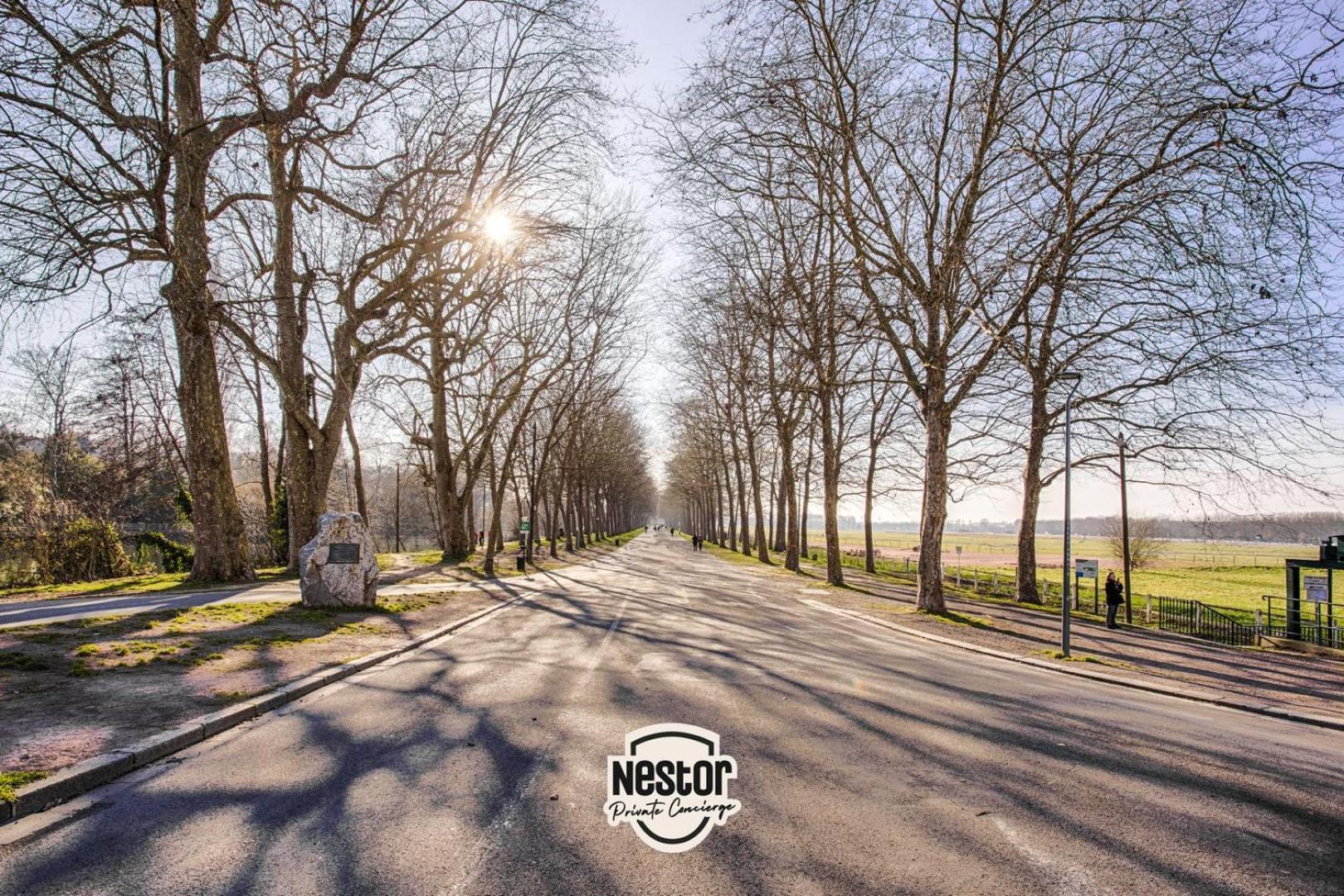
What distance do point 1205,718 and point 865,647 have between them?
476cm

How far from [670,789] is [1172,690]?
9064 millimetres

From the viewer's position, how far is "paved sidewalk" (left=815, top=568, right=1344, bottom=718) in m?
10.3

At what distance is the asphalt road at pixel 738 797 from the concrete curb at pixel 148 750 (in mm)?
146

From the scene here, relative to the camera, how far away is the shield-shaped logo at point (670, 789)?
414 centimetres

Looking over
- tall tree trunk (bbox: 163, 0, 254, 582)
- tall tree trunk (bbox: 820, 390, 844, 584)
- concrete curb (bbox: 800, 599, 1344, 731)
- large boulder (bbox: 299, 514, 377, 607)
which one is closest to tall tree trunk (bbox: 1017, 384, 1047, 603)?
tall tree trunk (bbox: 820, 390, 844, 584)

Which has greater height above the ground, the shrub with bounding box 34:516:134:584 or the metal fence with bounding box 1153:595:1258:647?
the shrub with bounding box 34:516:134:584

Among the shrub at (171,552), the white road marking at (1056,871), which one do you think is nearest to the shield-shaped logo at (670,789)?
the white road marking at (1056,871)

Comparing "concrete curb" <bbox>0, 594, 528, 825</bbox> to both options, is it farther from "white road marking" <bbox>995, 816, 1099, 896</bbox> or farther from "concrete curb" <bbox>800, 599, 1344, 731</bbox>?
"concrete curb" <bbox>800, 599, 1344, 731</bbox>

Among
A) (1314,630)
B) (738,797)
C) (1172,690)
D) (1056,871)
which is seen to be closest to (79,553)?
(738,797)

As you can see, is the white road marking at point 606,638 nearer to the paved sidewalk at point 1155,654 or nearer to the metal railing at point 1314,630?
the paved sidewalk at point 1155,654

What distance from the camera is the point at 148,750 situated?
5148 millimetres

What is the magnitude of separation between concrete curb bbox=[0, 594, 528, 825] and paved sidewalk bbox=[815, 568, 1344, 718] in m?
11.6

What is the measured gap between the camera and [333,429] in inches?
715

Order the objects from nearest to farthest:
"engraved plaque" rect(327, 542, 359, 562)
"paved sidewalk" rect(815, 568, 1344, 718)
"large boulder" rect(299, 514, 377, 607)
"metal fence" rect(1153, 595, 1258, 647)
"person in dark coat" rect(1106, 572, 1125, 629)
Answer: "paved sidewalk" rect(815, 568, 1344, 718), "large boulder" rect(299, 514, 377, 607), "engraved plaque" rect(327, 542, 359, 562), "metal fence" rect(1153, 595, 1258, 647), "person in dark coat" rect(1106, 572, 1125, 629)
